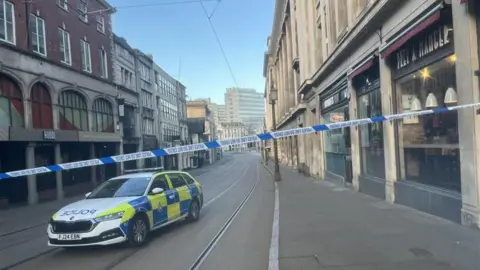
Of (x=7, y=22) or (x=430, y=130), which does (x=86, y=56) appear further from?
(x=430, y=130)

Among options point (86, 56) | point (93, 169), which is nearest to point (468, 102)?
point (93, 169)

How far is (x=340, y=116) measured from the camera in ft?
62.6

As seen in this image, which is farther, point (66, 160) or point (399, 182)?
point (66, 160)

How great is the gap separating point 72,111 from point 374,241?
23317mm

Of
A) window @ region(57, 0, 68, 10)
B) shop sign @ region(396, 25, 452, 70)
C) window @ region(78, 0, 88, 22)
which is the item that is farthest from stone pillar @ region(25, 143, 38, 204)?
shop sign @ region(396, 25, 452, 70)

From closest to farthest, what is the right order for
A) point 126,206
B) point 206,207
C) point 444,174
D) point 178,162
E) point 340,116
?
point 126,206 → point 444,174 → point 206,207 → point 340,116 → point 178,162

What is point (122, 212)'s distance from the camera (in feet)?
26.4

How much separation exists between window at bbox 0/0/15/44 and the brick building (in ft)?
0.15

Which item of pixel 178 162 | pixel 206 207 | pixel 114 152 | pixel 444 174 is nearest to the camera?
pixel 444 174

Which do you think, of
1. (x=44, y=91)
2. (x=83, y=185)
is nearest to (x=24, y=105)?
(x=44, y=91)

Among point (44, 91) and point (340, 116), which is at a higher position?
point (44, 91)

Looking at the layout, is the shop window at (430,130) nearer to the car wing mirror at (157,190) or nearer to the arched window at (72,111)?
the car wing mirror at (157,190)

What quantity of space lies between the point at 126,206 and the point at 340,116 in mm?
12959

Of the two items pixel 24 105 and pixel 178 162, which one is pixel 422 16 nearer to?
pixel 24 105
